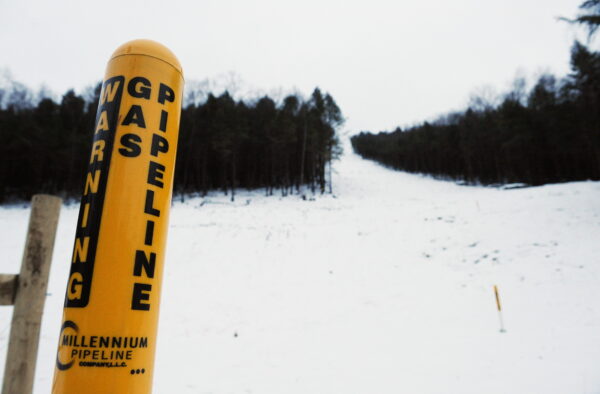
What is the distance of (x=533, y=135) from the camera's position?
1528 inches

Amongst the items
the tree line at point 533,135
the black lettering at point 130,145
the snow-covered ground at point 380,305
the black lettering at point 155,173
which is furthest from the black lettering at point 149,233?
the tree line at point 533,135

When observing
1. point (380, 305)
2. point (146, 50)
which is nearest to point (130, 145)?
point (146, 50)

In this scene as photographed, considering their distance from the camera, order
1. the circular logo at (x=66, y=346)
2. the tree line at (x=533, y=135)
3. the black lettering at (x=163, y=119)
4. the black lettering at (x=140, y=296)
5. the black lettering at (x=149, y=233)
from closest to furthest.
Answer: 1. the circular logo at (x=66, y=346)
2. the black lettering at (x=140, y=296)
3. the black lettering at (x=149, y=233)
4. the black lettering at (x=163, y=119)
5. the tree line at (x=533, y=135)

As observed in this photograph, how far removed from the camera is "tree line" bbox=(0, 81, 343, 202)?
1371 inches

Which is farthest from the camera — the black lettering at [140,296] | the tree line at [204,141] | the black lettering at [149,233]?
the tree line at [204,141]

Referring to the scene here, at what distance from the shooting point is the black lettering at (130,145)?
225 centimetres

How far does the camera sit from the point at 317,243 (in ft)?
49.5

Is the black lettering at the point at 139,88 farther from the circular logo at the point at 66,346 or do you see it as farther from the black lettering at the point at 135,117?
the circular logo at the point at 66,346

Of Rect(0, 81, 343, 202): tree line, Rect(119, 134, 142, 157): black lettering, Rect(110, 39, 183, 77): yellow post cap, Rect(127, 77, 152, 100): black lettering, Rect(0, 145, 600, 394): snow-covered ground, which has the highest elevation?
Rect(0, 81, 343, 202): tree line

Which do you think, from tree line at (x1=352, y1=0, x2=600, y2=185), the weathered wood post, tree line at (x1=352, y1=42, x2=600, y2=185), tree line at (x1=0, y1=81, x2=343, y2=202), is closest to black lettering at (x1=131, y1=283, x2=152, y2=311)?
the weathered wood post

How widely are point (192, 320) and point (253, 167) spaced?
35059mm

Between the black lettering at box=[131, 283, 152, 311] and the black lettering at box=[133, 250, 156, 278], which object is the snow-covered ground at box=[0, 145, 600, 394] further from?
the black lettering at box=[133, 250, 156, 278]

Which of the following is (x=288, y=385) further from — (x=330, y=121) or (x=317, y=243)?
(x=330, y=121)

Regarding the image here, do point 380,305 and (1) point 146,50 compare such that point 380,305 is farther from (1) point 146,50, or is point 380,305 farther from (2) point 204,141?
(2) point 204,141
